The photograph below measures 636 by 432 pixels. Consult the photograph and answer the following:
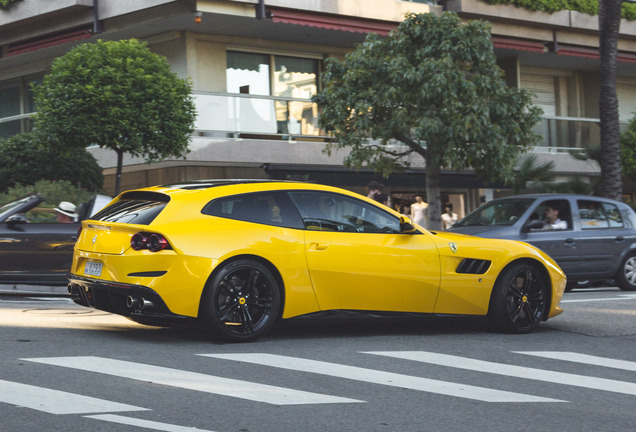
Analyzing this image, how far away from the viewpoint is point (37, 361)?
6887 millimetres

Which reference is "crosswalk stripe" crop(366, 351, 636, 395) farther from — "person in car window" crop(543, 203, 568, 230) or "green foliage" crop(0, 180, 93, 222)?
"green foliage" crop(0, 180, 93, 222)

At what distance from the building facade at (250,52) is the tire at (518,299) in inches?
493

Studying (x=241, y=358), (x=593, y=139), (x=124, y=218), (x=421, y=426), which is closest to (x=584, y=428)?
(x=421, y=426)

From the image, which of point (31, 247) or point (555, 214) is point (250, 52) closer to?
point (555, 214)

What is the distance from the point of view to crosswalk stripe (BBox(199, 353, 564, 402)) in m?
6.30

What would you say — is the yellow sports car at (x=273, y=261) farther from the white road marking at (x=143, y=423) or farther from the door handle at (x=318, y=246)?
the white road marking at (x=143, y=423)

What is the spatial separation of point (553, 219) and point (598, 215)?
0.98 meters

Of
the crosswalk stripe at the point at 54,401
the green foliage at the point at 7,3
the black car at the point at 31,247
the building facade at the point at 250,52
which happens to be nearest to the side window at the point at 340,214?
the crosswalk stripe at the point at 54,401

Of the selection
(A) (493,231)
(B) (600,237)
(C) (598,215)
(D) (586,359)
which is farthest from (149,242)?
(C) (598,215)

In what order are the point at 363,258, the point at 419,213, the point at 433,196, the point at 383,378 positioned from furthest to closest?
the point at 419,213
the point at 433,196
the point at 363,258
the point at 383,378

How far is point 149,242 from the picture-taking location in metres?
7.80

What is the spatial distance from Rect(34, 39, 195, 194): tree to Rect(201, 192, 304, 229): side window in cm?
909

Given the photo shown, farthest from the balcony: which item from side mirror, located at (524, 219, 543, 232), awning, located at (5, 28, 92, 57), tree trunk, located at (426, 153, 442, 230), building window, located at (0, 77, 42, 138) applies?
side mirror, located at (524, 219, 543, 232)

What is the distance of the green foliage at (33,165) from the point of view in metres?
19.6
